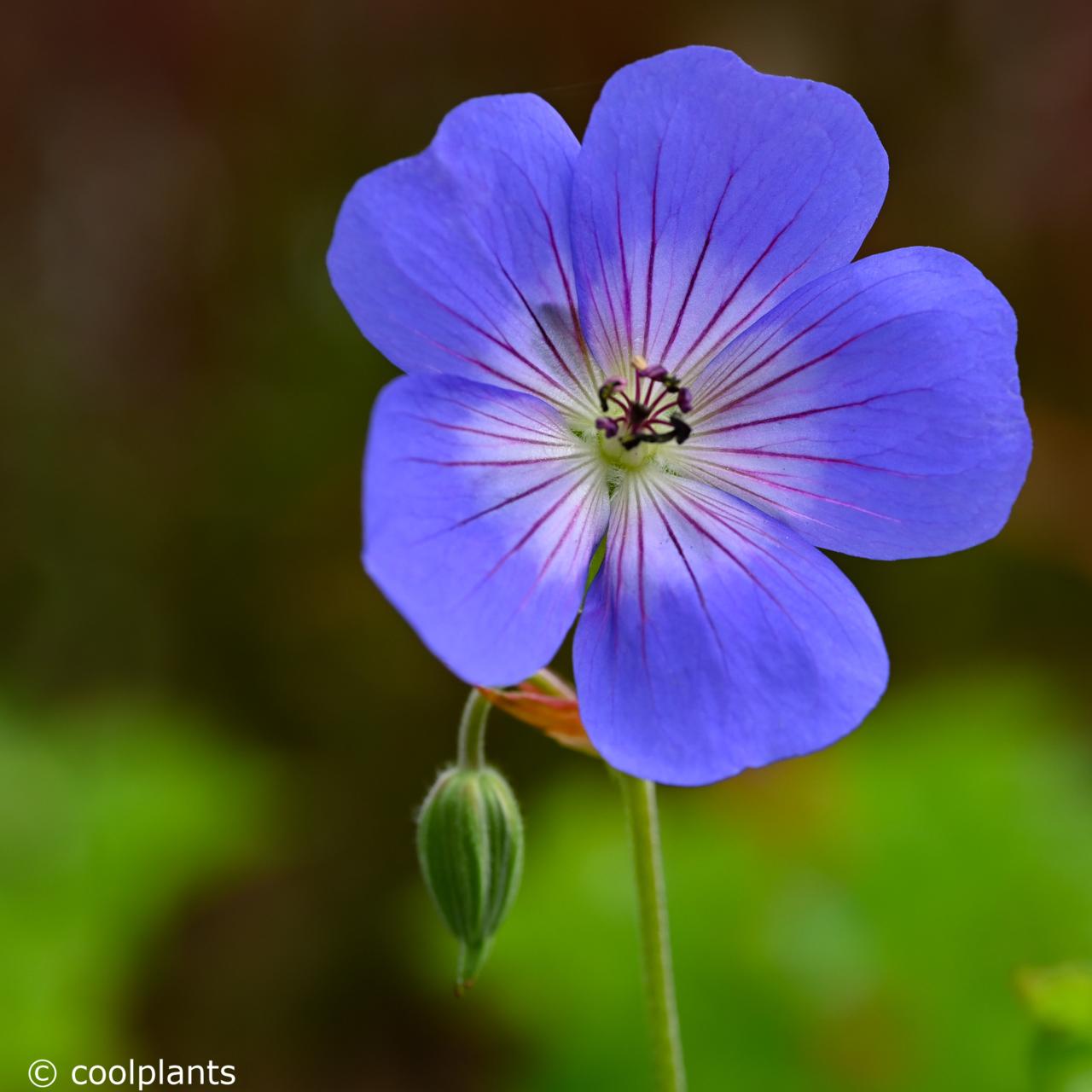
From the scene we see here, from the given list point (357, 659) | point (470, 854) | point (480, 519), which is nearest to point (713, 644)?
point (480, 519)

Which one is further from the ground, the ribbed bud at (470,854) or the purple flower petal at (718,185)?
the purple flower petal at (718,185)

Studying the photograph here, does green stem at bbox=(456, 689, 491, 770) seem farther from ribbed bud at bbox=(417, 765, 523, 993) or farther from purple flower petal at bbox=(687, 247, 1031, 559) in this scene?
purple flower petal at bbox=(687, 247, 1031, 559)

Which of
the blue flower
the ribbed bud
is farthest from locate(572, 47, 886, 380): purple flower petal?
the ribbed bud

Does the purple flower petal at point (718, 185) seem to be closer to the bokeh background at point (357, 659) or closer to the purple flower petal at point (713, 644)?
the purple flower petal at point (713, 644)

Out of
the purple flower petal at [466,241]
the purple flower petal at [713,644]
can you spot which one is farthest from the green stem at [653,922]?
the purple flower petal at [466,241]

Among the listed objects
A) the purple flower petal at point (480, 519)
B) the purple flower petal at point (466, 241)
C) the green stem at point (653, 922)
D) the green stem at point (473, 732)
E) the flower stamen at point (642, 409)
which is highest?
the purple flower petal at point (466, 241)
